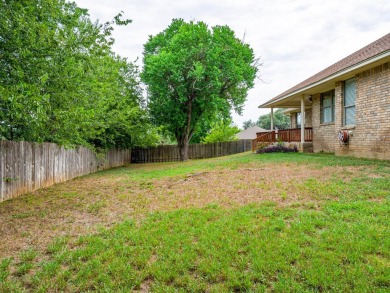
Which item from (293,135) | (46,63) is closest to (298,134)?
(293,135)

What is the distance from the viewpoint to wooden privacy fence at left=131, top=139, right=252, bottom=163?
2217cm

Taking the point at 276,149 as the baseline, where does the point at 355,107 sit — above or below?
above

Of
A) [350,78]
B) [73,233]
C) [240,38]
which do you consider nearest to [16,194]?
[73,233]

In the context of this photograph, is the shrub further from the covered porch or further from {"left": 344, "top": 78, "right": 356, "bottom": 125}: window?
{"left": 344, "top": 78, "right": 356, "bottom": 125}: window

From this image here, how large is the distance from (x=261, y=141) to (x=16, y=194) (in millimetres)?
13513

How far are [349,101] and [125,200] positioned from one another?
9921mm

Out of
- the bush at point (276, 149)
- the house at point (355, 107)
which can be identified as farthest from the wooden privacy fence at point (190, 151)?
the house at point (355, 107)

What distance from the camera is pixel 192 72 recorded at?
49.6ft

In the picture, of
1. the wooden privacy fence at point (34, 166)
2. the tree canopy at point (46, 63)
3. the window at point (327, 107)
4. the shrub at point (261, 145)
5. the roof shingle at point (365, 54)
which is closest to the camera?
the tree canopy at point (46, 63)

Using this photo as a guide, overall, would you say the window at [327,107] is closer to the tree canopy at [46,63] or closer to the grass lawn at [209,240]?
the grass lawn at [209,240]

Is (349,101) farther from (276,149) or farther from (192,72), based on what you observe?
(192,72)

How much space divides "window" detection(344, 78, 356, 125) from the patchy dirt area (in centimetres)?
421

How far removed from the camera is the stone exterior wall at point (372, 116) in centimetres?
862

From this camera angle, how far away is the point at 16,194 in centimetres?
652
